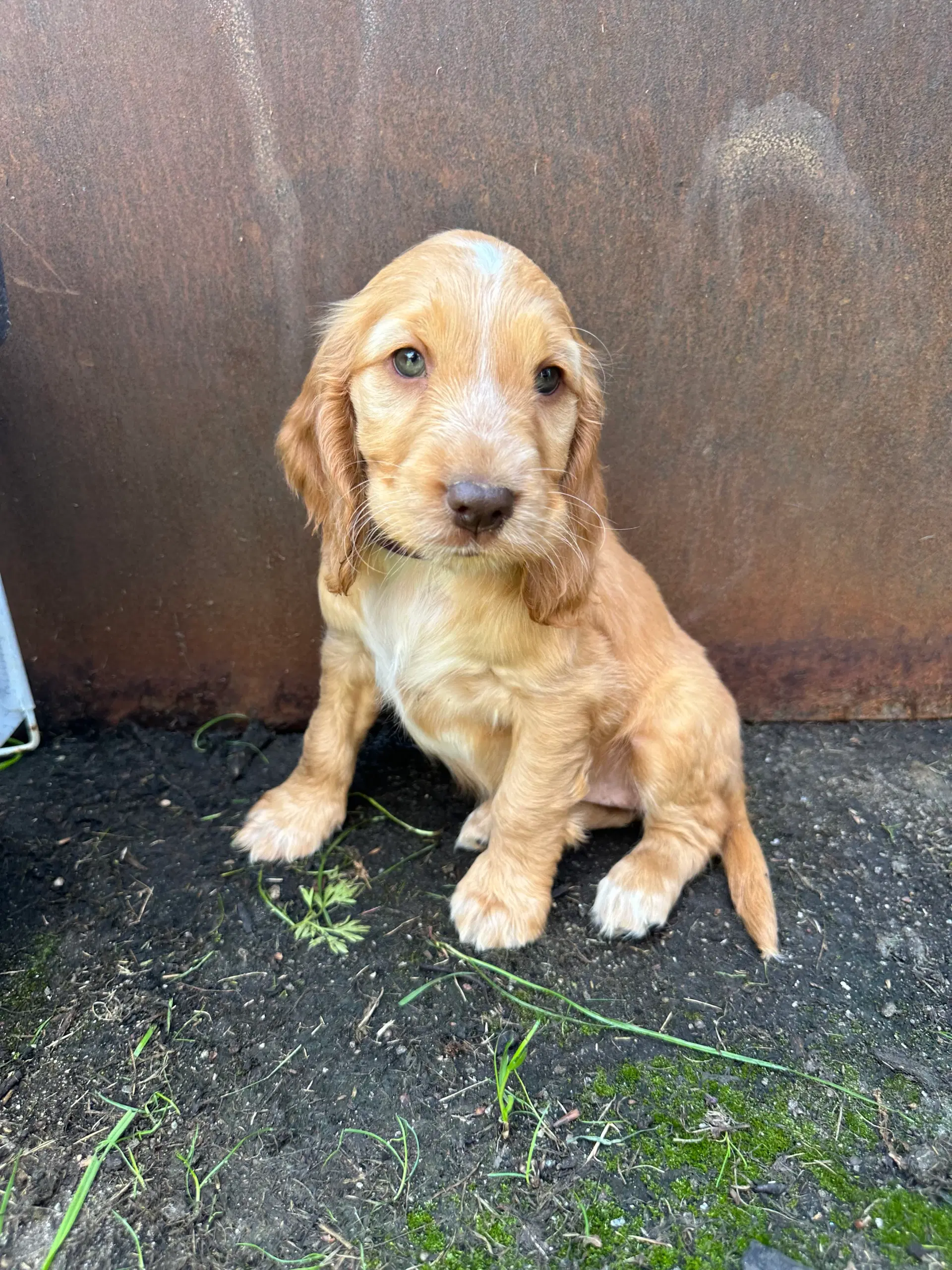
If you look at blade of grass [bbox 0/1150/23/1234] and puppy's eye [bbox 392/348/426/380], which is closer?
blade of grass [bbox 0/1150/23/1234]

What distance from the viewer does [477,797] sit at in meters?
3.00

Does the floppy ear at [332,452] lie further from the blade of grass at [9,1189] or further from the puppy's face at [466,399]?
the blade of grass at [9,1189]

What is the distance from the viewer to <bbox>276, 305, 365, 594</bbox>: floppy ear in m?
2.14

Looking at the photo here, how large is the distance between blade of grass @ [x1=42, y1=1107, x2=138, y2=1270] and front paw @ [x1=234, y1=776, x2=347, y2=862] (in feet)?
2.93

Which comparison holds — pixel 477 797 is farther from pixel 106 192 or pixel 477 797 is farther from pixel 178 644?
pixel 106 192

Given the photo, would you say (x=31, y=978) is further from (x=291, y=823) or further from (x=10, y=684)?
(x=10, y=684)

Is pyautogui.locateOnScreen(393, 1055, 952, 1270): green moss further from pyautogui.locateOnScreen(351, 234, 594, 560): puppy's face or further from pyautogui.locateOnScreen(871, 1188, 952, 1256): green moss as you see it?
pyautogui.locateOnScreen(351, 234, 594, 560): puppy's face

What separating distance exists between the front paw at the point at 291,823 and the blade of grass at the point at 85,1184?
893 mm

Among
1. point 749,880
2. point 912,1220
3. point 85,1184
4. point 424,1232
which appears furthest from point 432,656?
point 912,1220

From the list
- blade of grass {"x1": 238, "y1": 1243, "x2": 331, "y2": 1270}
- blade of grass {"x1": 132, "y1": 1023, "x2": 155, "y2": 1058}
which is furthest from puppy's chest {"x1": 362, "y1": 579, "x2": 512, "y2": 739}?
blade of grass {"x1": 238, "y1": 1243, "x2": 331, "y2": 1270}

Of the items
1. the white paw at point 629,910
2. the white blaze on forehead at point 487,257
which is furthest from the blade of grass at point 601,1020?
the white blaze on forehead at point 487,257

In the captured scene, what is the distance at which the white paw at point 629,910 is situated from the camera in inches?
96.0

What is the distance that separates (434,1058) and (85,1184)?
80 cm

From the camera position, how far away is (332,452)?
2152 mm
